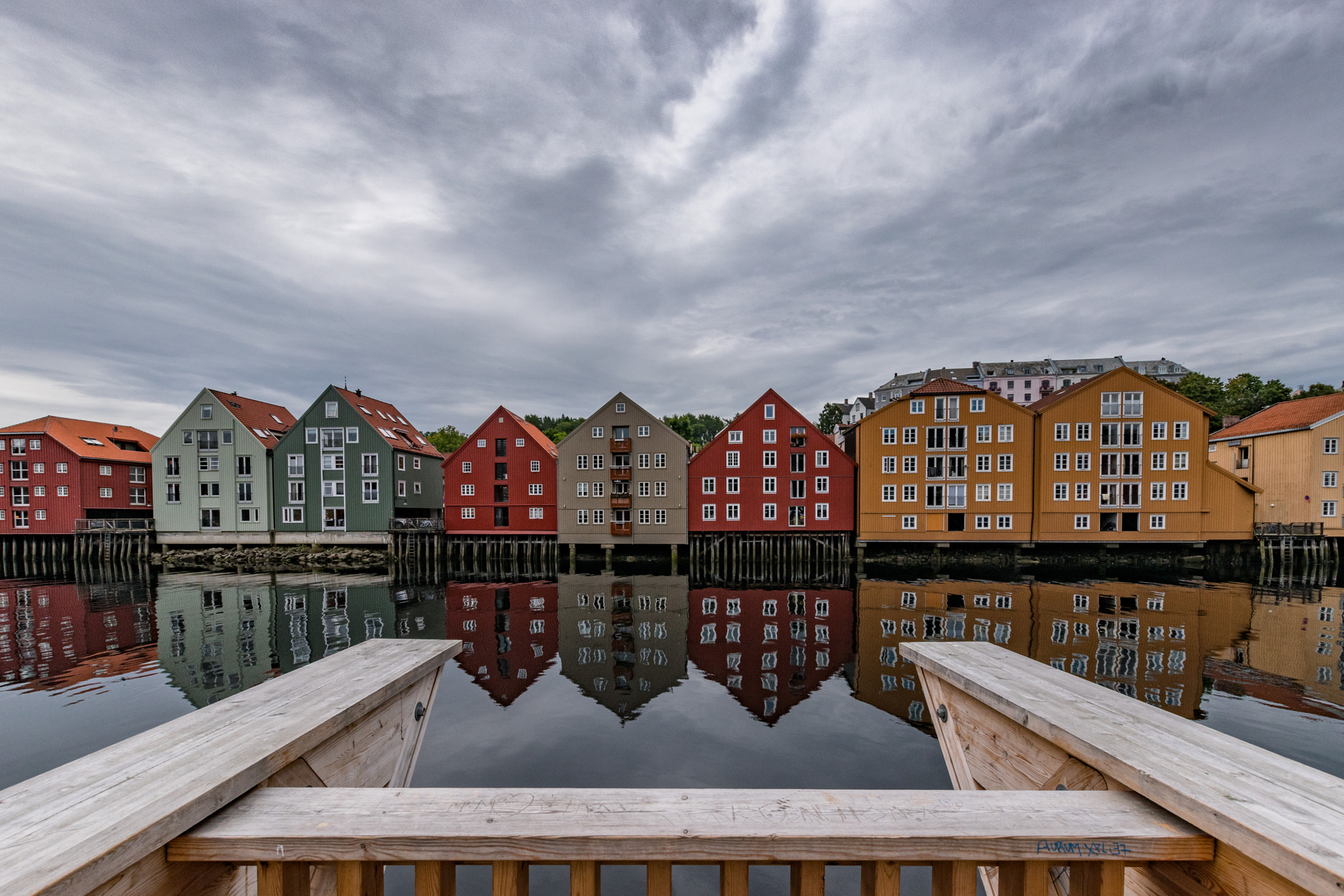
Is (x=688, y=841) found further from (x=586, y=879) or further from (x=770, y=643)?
(x=770, y=643)

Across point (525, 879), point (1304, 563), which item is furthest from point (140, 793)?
point (1304, 563)

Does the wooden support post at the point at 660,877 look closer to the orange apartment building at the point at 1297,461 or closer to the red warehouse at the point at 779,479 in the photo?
the red warehouse at the point at 779,479

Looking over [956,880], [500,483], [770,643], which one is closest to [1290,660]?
[770,643]

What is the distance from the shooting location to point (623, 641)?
18688 mm

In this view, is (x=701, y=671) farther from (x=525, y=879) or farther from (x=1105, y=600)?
(x=1105, y=600)

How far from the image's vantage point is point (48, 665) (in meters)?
16.3

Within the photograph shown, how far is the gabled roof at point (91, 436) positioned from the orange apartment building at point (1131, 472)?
82.6 metres

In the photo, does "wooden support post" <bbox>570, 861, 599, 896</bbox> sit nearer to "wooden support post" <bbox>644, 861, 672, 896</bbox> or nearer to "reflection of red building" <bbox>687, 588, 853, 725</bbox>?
"wooden support post" <bbox>644, 861, 672, 896</bbox>

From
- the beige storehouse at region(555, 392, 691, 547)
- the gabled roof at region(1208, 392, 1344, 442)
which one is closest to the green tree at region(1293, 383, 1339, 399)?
the gabled roof at region(1208, 392, 1344, 442)

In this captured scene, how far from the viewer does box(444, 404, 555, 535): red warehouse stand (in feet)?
152

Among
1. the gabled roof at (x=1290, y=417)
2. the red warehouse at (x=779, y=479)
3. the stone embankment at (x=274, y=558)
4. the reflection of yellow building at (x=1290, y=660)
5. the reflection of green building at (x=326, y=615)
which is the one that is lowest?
the stone embankment at (x=274, y=558)

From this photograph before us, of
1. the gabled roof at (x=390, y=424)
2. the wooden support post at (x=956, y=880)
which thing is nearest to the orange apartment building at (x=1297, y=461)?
the wooden support post at (x=956, y=880)

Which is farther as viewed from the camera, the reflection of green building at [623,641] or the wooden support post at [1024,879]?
the reflection of green building at [623,641]

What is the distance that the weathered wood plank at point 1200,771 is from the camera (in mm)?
2201
